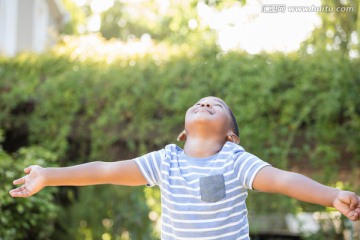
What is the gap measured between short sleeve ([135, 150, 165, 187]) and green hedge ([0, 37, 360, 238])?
3.32m

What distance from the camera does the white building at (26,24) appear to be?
38.3ft

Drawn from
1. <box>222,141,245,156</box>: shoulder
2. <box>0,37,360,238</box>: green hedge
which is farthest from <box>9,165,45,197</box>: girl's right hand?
<box>0,37,360,238</box>: green hedge

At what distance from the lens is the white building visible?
11688mm

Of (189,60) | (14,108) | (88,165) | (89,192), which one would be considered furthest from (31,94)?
(88,165)

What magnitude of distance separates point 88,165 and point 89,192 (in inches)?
183

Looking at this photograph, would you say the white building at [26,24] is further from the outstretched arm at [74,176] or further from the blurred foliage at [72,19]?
the outstretched arm at [74,176]

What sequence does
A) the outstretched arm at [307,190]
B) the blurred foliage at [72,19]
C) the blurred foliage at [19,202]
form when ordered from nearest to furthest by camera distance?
the outstretched arm at [307,190]
the blurred foliage at [19,202]
the blurred foliage at [72,19]

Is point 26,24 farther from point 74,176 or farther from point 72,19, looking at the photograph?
point 74,176

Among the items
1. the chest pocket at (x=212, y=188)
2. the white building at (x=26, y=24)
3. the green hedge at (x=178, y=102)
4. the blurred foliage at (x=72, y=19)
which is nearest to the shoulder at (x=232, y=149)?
the chest pocket at (x=212, y=188)

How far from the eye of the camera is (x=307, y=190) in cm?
210

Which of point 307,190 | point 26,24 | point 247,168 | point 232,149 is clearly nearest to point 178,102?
point 232,149

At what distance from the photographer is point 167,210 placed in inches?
92.4

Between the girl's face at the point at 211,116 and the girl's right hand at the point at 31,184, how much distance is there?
2.00 feet

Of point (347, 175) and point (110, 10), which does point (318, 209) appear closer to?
point (347, 175)
